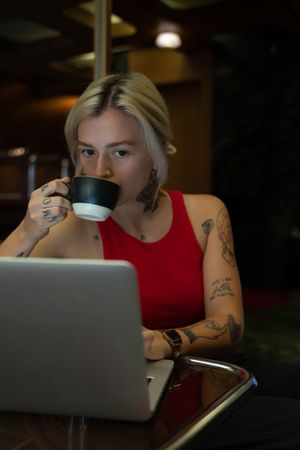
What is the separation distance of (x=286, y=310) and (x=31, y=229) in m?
3.60

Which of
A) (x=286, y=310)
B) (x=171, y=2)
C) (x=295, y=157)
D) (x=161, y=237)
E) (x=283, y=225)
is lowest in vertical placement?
(x=286, y=310)

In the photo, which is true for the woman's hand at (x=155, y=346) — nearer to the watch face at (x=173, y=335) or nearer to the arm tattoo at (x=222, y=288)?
the watch face at (x=173, y=335)

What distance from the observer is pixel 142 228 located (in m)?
1.42

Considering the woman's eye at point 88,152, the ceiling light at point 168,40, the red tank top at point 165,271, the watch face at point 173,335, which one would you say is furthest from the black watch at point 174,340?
the ceiling light at point 168,40

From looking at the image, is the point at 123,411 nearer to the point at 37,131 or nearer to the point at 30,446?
the point at 30,446

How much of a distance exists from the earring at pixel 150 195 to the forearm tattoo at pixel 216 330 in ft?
1.32

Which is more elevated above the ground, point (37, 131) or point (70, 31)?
point (70, 31)

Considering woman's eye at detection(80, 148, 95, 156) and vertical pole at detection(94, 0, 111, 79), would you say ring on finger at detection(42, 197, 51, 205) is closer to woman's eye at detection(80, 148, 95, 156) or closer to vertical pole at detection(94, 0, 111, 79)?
woman's eye at detection(80, 148, 95, 156)

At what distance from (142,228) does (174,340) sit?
1.54ft

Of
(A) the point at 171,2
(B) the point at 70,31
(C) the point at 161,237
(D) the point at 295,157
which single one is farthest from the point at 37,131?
(D) the point at 295,157

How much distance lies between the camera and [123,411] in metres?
0.67

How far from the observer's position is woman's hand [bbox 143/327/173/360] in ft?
2.75

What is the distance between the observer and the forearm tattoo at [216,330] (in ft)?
3.62

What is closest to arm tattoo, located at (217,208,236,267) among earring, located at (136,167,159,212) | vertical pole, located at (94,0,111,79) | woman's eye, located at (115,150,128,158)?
earring, located at (136,167,159,212)
